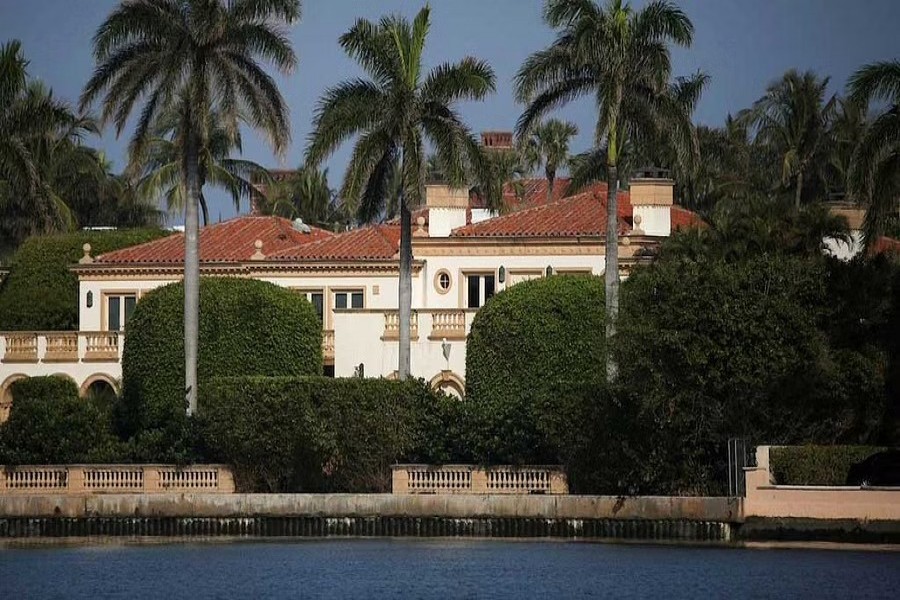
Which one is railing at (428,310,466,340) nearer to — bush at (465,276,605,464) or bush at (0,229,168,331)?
bush at (465,276,605,464)

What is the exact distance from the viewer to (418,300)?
78.8m

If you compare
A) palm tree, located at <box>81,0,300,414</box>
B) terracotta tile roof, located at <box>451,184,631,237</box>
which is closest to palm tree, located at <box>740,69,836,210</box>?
terracotta tile roof, located at <box>451,184,631,237</box>

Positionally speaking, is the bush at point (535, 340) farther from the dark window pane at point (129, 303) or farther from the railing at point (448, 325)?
the dark window pane at point (129, 303)

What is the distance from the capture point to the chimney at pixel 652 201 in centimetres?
7850

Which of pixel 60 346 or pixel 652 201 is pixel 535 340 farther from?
pixel 60 346

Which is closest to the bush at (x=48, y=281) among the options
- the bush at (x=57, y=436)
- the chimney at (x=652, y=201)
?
the chimney at (x=652, y=201)

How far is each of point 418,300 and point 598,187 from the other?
12.9m

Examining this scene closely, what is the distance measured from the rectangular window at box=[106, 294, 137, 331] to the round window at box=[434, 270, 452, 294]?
35.9 feet

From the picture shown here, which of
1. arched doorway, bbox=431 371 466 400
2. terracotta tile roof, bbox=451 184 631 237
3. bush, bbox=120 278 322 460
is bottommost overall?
arched doorway, bbox=431 371 466 400

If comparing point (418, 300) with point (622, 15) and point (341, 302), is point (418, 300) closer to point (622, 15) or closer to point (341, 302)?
point (341, 302)

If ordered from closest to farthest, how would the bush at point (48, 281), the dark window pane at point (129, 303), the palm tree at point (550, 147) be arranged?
the dark window pane at point (129, 303), the bush at point (48, 281), the palm tree at point (550, 147)

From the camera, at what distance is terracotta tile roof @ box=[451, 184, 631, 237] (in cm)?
7825

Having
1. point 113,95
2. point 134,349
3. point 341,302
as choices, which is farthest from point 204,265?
point 113,95

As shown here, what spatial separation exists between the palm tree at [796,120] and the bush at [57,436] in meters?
39.7
